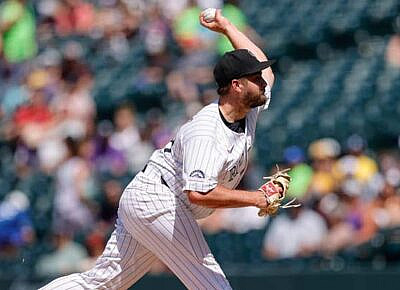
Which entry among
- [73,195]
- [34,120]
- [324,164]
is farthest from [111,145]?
[324,164]

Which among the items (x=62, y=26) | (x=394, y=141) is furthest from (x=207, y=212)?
(x=62, y=26)

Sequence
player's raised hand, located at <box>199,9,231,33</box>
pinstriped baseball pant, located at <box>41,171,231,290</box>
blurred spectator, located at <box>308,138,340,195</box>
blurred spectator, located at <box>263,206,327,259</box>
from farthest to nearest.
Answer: blurred spectator, located at <box>308,138,340,195</box> < blurred spectator, located at <box>263,206,327,259</box> < player's raised hand, located at <box>199,9,231,33</box> < pinstriped baseball pant, located at <box>41,171,231,290</box>

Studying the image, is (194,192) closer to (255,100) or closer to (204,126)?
(204,126)

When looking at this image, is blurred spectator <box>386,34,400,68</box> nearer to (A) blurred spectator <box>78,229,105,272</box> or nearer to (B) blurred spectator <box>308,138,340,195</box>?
(B) blurred spectator <box>308,138,340,195</box>

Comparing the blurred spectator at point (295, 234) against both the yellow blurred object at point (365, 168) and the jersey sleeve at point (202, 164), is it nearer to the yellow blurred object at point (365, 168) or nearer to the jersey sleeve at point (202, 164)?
the yellow blurred object at point (365, 168)

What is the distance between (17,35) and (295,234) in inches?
252

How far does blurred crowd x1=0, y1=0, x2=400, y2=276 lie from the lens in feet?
30.7

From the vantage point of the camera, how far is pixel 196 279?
5.99m

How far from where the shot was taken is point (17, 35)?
14578 millimetres

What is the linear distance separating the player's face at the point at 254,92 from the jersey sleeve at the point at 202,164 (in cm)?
31

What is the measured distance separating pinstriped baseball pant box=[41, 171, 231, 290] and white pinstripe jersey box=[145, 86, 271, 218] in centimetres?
8

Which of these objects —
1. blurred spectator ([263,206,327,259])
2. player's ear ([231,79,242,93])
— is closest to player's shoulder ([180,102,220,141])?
player's ear ([231,79,242,93])

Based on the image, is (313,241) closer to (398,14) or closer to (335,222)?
(335,222)

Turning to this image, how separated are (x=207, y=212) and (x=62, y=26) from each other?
9.16 m
